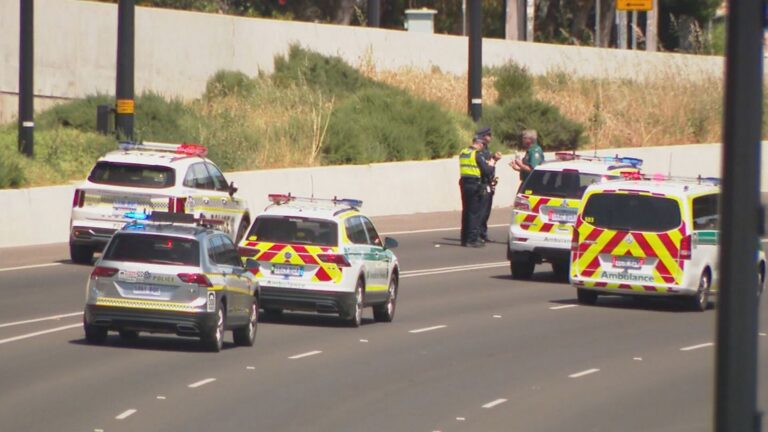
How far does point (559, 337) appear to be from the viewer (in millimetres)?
18938

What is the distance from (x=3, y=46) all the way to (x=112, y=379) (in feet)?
85.2

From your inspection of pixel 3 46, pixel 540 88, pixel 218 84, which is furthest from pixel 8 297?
pixel 540 88

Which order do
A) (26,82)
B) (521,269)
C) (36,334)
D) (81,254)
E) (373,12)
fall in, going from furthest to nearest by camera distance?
1. (373,12)
2. (26,82)
3. (521,269)
4. (81,254)
5. (36,334)

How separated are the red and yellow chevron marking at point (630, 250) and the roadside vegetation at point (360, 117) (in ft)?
35.8

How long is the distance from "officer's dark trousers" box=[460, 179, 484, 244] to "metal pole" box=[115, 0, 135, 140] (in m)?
6.76

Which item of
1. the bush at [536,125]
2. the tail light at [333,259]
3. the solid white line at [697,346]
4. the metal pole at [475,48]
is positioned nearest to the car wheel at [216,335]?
the tail light at [333,259]

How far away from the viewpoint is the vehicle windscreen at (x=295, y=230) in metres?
19.1

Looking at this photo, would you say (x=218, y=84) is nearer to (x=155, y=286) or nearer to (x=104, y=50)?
(x=104, y=50)

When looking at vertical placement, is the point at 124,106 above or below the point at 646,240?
above

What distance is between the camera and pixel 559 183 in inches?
976

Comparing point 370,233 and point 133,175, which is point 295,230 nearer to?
point 370,233

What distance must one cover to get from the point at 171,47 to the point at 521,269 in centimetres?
1935

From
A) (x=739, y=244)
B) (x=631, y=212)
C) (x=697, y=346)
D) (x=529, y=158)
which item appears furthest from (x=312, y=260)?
(x=739, y=244)

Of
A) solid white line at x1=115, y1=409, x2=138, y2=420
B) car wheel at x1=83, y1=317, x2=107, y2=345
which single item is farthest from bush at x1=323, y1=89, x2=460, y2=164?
solid white line at x1=115, y1=409, x2=138, y2=420
